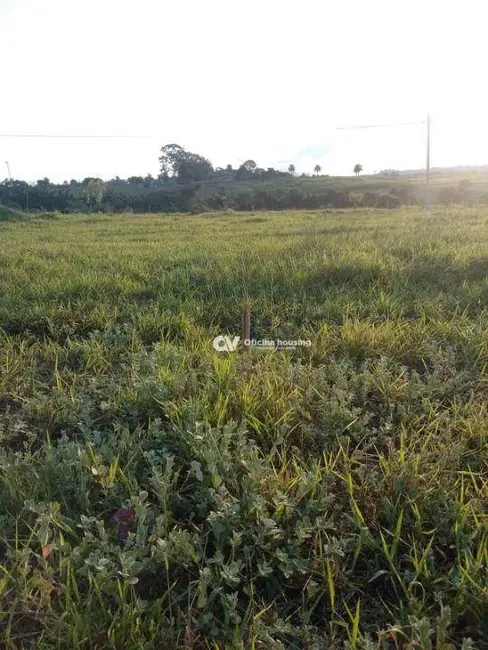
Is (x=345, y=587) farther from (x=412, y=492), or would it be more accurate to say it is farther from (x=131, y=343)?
(x=131, y=343)

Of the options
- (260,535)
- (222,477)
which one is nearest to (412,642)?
(260,535)

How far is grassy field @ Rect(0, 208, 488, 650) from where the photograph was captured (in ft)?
3.93

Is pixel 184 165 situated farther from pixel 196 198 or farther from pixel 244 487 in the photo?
pixel 244 487

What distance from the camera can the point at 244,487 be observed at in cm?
150

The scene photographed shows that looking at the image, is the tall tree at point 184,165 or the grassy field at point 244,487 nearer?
the grassy field at point 244,487

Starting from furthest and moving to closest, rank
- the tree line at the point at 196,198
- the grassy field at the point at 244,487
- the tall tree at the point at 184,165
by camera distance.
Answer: the tall tree at the point at 184,165
the tree line at the point at 196,198
the grassy field at the point at 244,487

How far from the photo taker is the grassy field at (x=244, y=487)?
1.20m

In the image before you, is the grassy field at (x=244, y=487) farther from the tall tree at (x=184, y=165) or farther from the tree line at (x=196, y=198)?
the tall tree at (x=184, y=165)

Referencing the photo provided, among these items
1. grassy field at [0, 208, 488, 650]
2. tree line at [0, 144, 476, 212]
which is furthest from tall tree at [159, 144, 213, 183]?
grassy field at [0, 208, 488, 650]

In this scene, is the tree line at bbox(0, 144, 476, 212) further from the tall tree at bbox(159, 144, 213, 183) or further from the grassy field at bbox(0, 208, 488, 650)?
the grassy field at bbox(0, 208, 488, 650)

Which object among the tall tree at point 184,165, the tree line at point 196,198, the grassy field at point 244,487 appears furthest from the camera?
the tall tree at point 184,165

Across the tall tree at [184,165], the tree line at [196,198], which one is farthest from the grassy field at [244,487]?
the tall tree at [184,165]

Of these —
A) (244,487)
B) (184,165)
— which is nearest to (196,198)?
(184,165)

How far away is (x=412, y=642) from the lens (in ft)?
3.55
